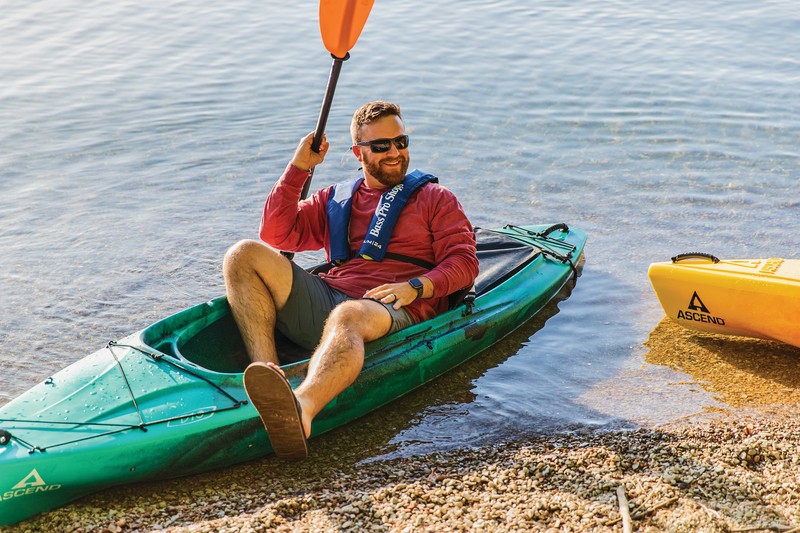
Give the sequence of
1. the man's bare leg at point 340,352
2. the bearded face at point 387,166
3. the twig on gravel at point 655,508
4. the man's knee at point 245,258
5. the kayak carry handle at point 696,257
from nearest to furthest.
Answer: the twig on gravel at point 655,508 → the man's bare leg at point 340,352 → the man's knee at point 245,258 → the bearded face at point 387,166 → the kayak carry handle at point 696,257

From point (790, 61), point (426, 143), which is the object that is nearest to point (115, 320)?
point (426, 143)

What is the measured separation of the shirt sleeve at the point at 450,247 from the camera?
12.0ft

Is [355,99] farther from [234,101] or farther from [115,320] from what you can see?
[115,320]

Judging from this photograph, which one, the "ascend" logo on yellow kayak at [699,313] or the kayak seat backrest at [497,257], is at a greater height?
the kayak seat backrest at [497,257]

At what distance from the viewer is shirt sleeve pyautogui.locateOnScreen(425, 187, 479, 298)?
364cm

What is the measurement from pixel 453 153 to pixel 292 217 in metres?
4.38

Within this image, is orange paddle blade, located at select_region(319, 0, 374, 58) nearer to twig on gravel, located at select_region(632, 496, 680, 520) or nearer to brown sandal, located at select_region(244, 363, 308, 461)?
brown sandal, located at select_region(244, 363, 308, 461)

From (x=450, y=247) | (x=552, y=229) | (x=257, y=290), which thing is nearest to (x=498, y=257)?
(x=552, y=229)

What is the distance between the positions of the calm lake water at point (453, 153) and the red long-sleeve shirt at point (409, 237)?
2.29 ft

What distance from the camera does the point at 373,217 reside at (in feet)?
12.5

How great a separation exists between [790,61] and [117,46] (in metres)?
10.8

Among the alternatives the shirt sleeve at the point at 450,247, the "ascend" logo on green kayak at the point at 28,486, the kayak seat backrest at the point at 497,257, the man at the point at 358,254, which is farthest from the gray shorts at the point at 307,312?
the "ascend" logo on green kayak at the point at 28,486

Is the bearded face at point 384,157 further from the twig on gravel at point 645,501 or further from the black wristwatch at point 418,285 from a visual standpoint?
the twig on gravel at point 645,501

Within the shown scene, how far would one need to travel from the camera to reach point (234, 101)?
384 inches
